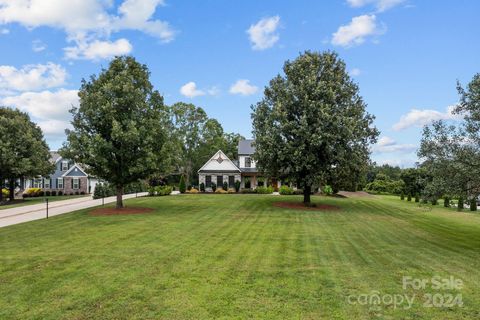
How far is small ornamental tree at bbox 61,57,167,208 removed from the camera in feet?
78.0

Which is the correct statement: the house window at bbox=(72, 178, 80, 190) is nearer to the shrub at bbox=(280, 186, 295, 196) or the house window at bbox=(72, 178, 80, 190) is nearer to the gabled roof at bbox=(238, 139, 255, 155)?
the gabled roof at bbox=(238, 139, 255, 155)

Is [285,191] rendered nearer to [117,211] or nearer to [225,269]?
[117,211]

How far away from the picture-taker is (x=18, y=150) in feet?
133

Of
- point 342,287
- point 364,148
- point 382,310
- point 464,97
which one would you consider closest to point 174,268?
point 342,287

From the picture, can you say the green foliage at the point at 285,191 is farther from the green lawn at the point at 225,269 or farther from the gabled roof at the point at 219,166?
the green lawn at the point at 225,269

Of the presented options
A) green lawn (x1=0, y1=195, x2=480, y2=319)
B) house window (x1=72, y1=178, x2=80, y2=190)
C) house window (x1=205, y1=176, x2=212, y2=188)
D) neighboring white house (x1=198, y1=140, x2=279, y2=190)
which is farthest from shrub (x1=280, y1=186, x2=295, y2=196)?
house window (x1=72, y1=178, x2=80, y2=190)

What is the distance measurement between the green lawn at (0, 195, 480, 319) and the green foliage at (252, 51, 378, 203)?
344 inches

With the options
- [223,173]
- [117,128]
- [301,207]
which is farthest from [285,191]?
[117,128]

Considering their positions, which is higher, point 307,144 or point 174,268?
point 307,144

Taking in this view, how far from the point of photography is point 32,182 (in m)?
61.8

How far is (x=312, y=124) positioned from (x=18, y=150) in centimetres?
3300

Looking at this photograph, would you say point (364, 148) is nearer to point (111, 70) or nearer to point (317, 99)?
point (317, 99)

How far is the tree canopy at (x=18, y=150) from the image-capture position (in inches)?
1513

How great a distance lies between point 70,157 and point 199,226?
11.7m
